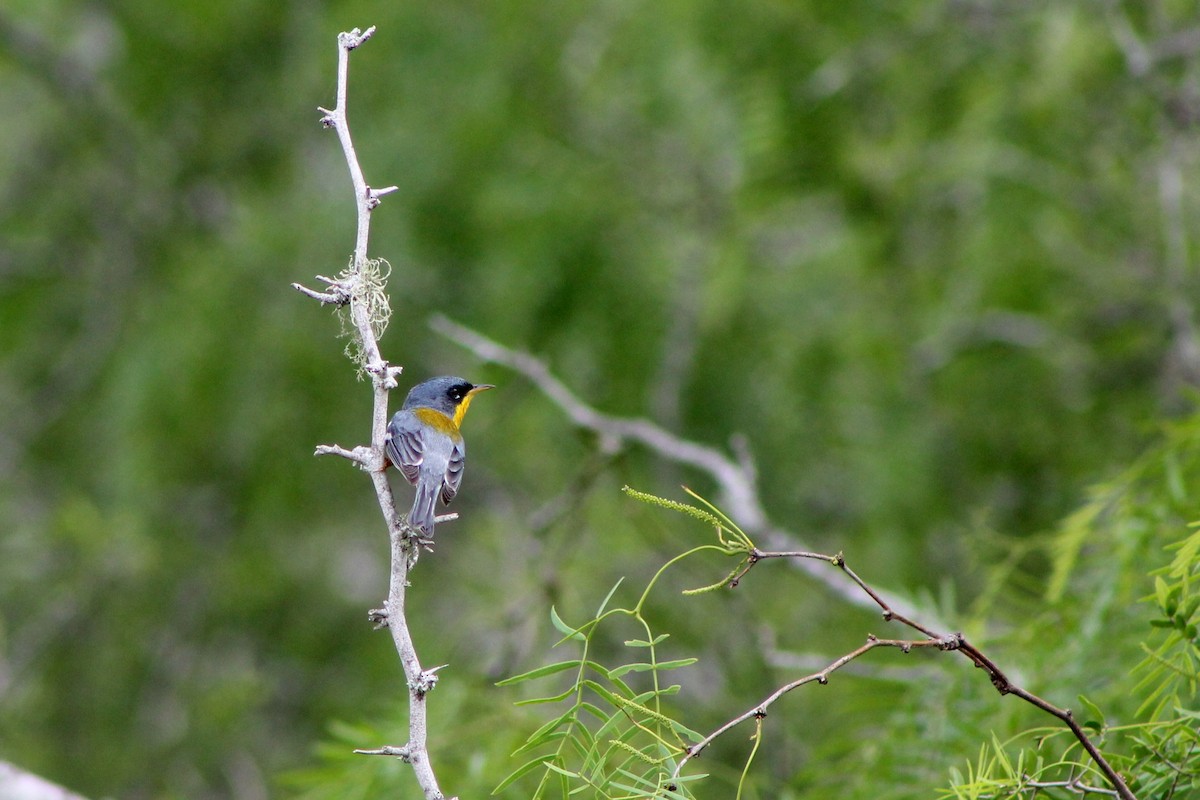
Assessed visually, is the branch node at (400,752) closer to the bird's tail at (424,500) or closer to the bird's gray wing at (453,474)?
the bird's tail at (424,500)

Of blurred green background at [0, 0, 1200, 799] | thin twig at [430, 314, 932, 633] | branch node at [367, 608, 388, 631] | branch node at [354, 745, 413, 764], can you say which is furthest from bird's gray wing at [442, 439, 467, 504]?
branch node at [354, 745, 413, 764]

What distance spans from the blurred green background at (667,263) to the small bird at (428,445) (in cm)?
104

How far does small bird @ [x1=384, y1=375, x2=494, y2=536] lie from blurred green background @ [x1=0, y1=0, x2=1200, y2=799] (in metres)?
1.04

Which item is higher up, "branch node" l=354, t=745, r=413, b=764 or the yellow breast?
the yellow breast

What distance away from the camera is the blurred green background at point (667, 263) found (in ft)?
19.7

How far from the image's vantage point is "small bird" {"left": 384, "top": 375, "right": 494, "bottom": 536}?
3395mm

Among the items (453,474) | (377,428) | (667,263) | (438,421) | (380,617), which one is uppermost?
(667,263)

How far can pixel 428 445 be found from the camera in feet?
11.8

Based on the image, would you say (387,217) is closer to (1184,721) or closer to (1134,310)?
(1134,310)

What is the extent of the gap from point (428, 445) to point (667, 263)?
280 centimetres

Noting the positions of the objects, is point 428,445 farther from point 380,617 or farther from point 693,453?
point 380,617

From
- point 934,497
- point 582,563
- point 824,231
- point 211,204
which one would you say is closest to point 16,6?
point 211,204

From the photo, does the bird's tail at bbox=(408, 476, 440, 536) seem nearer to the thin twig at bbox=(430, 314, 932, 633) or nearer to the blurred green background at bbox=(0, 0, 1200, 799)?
the thin twig at bbox=(430, 314, 932, 633)

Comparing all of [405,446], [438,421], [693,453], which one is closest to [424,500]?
[405,446]
